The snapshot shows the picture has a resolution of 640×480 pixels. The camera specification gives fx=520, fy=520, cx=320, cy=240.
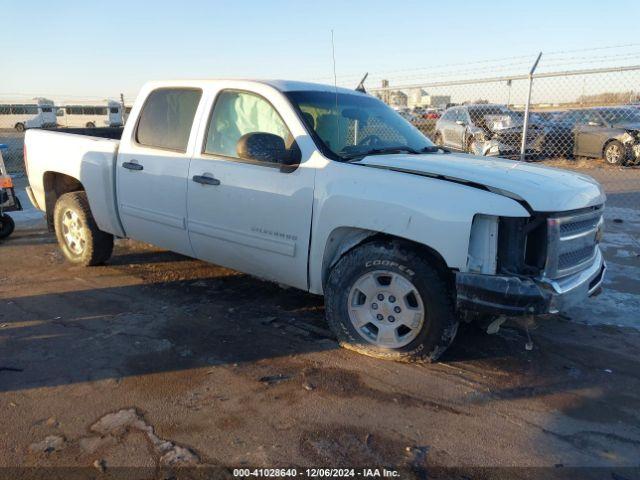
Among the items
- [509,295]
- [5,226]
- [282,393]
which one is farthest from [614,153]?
[5,226]

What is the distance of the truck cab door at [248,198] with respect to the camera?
3.80 m

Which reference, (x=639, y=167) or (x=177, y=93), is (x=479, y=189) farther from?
(x=639, y=167)

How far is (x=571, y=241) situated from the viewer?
3328 mm

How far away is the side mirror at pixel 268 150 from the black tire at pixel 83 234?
2.57 m

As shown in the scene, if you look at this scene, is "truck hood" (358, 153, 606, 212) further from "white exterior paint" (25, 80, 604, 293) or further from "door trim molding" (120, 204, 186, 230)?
"door trim molding" (120, 204, 186, 230)

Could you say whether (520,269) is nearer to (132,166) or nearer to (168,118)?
(168,118)

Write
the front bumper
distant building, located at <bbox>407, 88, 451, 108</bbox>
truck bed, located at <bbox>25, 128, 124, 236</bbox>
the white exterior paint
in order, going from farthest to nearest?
distant building, located at <bbox>407, 88, 451, 108</bbox> → truck bed, located at <bbox>25, 128, 124, 236</bbox> → the white exterior paint → the front bumper

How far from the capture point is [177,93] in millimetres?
4703

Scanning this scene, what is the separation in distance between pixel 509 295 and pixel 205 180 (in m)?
2.48

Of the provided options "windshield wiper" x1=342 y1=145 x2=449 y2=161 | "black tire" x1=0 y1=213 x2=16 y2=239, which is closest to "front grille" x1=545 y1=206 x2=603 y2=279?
"windshield wiper" x1=342 y1=145 x2=449 y2=161

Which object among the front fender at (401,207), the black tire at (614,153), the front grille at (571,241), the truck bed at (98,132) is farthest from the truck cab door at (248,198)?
the black tire at (614,153)

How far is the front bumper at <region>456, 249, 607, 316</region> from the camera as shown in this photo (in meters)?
3.06

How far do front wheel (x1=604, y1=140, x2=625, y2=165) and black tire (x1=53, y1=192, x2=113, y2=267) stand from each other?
43.6 feet

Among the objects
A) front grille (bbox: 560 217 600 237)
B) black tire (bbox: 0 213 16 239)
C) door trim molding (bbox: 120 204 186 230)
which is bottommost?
black tire (bbox: 0 213 16 239)
